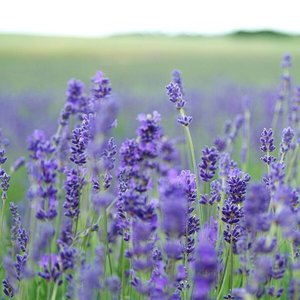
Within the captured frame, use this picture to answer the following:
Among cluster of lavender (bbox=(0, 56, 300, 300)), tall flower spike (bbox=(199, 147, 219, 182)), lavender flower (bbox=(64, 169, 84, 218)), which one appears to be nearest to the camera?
cluster of lavender (bbox=(0, 56, 300, 300))

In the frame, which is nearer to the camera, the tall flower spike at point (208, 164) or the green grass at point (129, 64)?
the tall flower spike at point (208, 164)

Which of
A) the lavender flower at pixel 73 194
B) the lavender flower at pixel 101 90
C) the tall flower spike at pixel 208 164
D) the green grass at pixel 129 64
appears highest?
the lavender flower at pixel 101 90

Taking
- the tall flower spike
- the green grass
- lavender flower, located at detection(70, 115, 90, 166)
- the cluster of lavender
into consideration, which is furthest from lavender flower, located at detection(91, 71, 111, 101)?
the green grass

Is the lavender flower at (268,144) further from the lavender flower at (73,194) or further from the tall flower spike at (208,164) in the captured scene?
the lavender flower at (73,194)

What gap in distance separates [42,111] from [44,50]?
15.5 meters

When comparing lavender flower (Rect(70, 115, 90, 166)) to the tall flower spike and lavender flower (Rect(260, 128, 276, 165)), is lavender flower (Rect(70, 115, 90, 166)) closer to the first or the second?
the tall flower spike

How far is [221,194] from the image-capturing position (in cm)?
204

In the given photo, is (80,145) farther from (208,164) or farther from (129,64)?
(129,64)

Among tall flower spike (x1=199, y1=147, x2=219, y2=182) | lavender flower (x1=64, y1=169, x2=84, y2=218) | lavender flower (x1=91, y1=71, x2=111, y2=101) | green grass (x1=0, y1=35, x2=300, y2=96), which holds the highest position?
lavender flower (x1=91, y1=71, x2=111, y2=101)

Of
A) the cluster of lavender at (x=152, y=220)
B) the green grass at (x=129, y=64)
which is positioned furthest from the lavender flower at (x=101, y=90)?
the green grass at (x=129, y=64)

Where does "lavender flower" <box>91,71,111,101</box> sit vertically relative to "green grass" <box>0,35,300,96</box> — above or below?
above

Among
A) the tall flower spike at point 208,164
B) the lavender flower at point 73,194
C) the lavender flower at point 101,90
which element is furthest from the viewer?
the lavender flower at point 101,90

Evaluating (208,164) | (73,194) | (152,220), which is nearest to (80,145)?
(73,194)

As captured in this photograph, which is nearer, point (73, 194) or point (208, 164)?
point (73, 194)
